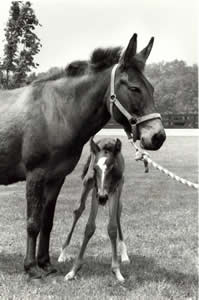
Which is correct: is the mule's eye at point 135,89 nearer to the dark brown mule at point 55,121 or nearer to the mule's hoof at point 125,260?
the dark brown mule at point 55,121

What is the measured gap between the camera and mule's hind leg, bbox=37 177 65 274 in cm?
510

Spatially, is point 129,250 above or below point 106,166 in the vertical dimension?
below

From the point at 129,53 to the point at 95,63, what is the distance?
553mm

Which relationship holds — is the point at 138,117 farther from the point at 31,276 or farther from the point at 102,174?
the point at 31,276

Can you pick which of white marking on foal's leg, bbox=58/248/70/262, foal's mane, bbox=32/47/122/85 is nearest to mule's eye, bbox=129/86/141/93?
foal's mane, bbox=32/47/122/85

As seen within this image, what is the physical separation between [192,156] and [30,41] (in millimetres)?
10995

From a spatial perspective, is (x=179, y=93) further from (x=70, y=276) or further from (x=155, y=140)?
(x=155, y=140)

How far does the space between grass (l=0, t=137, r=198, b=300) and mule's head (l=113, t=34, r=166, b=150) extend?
1799mm

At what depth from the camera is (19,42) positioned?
15.8 metres

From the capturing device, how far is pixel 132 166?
1767 centimetres

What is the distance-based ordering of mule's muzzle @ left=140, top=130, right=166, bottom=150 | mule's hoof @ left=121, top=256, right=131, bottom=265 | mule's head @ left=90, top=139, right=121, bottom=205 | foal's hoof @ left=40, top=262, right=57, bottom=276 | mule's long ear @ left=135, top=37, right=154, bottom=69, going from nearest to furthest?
mule's muzzle @ left=140, top=130, right=166, bottom=150 < mule's long ear @ left=135, top=37, right=154, bottom=69 < mule's head @ left=90, top=139, right=121, bottom=205 < foal's hoof @ left=40, top=262, right=57, bottom=276 < mule's hoof @ left=121, top=256, right=131, bottom=265

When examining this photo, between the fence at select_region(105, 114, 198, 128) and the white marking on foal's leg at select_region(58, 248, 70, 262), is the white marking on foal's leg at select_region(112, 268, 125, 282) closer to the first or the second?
the white marking on foal's leg at select_region(58, 248, 70, 262)

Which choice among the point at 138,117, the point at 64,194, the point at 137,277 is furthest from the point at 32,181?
the point at 64,194

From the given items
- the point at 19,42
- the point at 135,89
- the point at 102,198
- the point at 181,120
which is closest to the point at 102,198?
the point at 102,198
